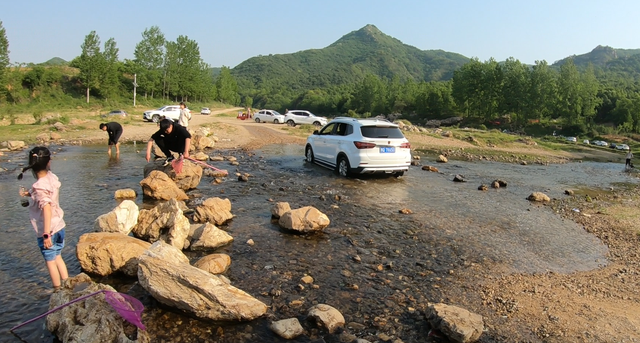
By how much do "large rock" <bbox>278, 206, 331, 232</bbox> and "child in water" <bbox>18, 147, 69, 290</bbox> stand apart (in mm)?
3429

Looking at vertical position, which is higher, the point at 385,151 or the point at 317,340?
the point at 385,151

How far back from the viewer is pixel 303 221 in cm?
689

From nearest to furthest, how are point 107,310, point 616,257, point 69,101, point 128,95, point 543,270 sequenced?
point 107,310 < point 543,270 < point 616,257 < point 69,101 < point 128,95

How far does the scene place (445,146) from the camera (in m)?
27.7

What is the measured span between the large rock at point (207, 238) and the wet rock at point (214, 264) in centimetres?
67

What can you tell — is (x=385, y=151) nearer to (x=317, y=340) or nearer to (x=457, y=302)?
(x=457, y=302)

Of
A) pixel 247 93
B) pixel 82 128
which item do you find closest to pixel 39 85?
pixel 82 128

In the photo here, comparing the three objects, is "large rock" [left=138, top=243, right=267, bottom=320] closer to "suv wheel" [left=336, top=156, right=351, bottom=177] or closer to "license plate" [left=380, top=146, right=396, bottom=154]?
"license plate" [left=380, top=146, right=396, bottom=154]

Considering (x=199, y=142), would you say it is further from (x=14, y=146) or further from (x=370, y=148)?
(x=370, y=148)

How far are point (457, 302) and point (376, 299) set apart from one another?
98 centimetres

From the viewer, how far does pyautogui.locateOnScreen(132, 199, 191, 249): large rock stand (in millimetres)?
5938

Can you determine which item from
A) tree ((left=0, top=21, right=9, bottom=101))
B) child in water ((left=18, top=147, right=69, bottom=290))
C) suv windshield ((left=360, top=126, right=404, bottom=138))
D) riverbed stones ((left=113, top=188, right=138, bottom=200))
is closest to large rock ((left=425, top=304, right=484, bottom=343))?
child in water ((left=18, top=147, right=69, bottom=290))

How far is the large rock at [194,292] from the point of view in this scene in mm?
4000

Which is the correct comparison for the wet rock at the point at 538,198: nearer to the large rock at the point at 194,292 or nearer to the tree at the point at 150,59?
the large rock at the point at 194,292
